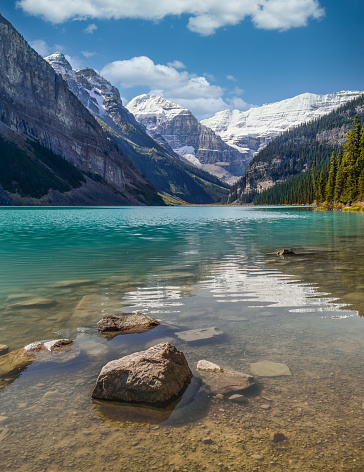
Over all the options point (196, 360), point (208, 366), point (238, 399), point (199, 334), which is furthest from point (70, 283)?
point (238, 399)

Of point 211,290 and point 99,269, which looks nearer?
point 211,290

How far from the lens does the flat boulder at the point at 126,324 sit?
895cm

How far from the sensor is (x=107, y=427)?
16.3 feet

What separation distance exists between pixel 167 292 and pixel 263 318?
461cm

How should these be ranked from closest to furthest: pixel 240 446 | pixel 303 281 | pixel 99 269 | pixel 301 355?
pixel 240 446
pixel 301 355
pixel 303 281
pixel 99 269

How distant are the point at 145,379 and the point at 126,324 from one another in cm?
336

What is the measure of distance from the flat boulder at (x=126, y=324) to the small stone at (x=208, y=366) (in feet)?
8.40

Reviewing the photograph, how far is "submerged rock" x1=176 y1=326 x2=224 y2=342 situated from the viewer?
8359mm

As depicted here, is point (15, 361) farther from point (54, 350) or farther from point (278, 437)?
point (278, 437)

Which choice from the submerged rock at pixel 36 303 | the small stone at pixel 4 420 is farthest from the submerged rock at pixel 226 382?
the submerged rock at pixel 36 303

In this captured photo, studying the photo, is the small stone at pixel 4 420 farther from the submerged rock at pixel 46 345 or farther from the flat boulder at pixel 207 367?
the flat boulder at pixel 207 367

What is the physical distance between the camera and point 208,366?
6617 millimetres

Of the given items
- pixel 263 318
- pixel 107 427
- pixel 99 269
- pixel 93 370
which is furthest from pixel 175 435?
pixel 99 269

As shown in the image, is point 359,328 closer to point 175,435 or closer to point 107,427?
point 175,435
